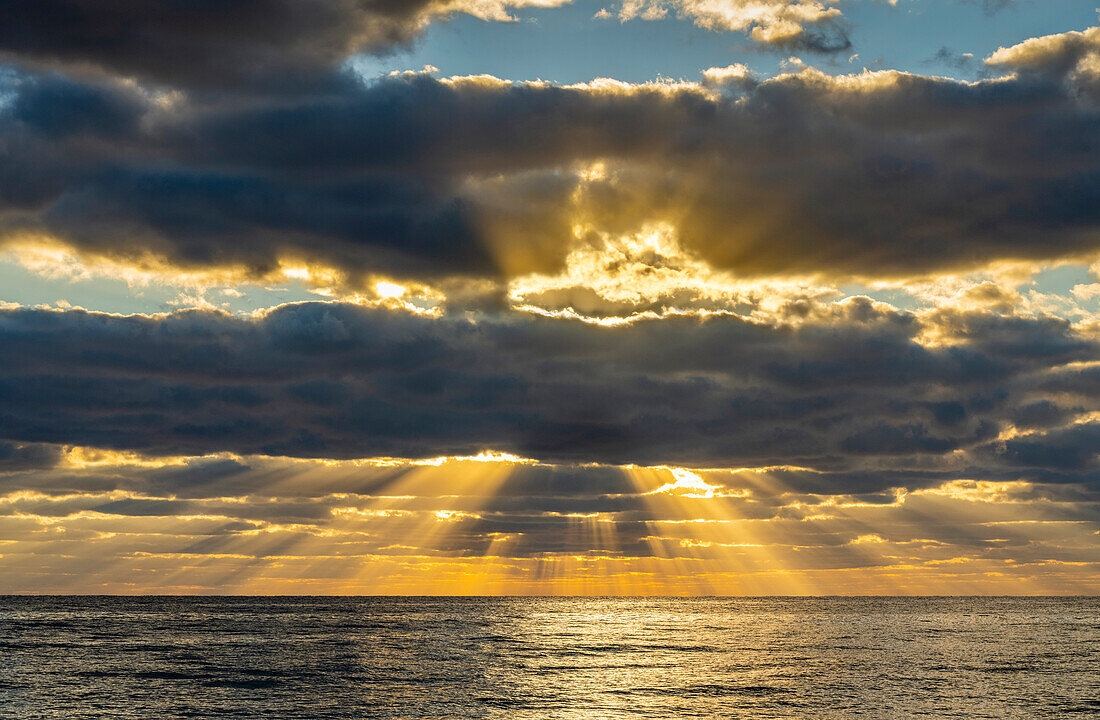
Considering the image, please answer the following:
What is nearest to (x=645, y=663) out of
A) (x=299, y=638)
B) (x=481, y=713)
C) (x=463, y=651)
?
(x=463, y=651)

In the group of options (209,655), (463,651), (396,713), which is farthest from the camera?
(463,651)

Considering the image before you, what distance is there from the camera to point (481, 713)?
3022 inches

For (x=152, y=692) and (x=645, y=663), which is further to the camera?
(x=645, y=663)

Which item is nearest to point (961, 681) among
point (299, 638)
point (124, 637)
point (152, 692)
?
point (152, 692)

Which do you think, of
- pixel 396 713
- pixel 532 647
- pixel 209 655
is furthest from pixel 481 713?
pixel 532 647

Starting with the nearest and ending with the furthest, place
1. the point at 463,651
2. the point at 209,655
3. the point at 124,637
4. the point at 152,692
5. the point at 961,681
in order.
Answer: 1. the point at 152,692
2. the point at 961,681
3. the point at 209,655
4. the point at 463,651
5. the point at 124,637

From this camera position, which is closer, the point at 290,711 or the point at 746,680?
the point at 290,711

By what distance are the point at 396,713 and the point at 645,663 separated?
4821cm

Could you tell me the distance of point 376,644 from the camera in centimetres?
15200

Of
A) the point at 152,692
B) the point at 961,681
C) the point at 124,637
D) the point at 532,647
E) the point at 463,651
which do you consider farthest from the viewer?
the point at 124,637

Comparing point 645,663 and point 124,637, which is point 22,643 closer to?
point 124,637

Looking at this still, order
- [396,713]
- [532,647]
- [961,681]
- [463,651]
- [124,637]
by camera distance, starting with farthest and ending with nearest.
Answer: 1. [124,637]
2. [532,647]
3. [463,651]
4. [961,681]
5. [396,713]

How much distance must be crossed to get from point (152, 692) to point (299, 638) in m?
80.3

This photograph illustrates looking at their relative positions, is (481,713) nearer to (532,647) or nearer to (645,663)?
(645,663)
